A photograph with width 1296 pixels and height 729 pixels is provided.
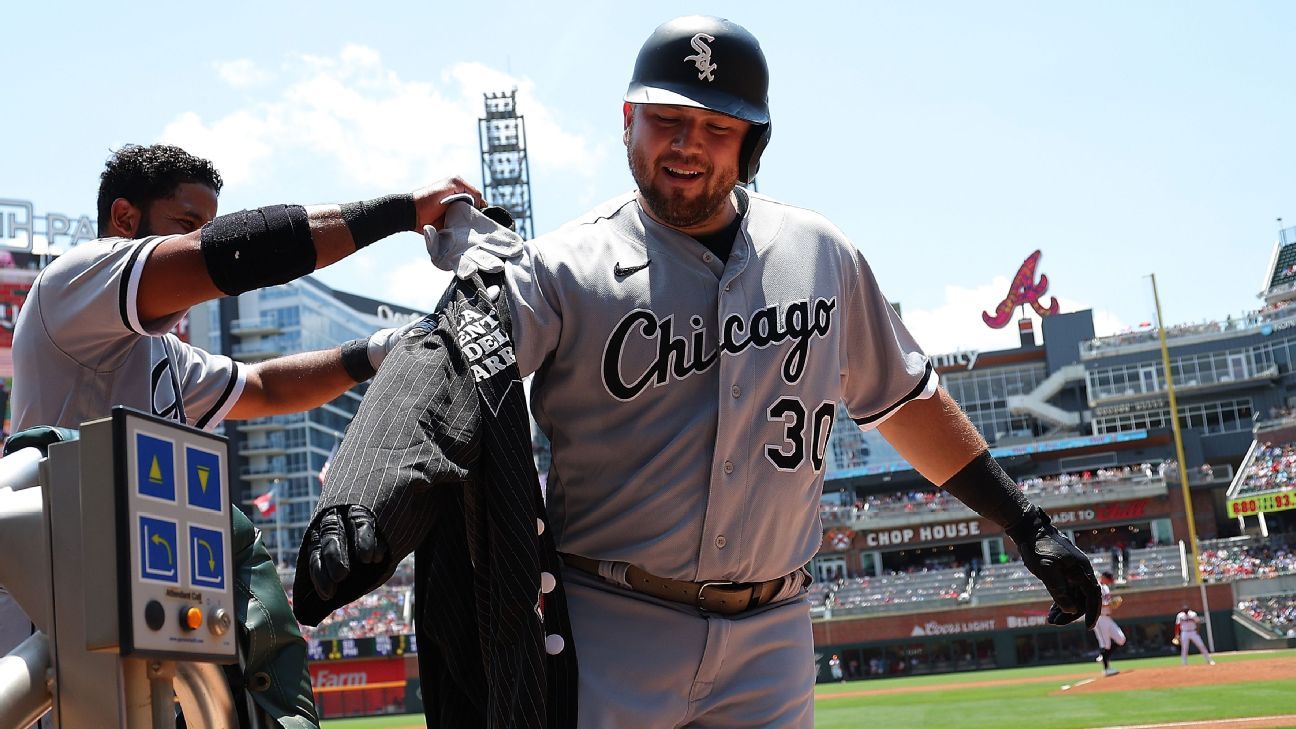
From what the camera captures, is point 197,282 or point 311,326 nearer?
point 197,282

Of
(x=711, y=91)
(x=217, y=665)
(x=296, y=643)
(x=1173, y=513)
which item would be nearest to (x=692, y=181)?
(x=711, y=91)

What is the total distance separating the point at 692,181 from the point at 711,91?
0.19 meters

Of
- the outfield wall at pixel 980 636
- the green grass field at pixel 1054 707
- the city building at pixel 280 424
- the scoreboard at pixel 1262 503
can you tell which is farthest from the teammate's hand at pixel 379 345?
the city building at pixel 280 424

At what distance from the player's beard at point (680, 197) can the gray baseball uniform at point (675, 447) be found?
0.04 m

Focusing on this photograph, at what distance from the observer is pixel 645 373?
2486mm

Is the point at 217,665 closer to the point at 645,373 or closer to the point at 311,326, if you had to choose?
the point at 645,373

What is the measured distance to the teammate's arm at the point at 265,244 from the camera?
2.50 m

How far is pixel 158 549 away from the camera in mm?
1247

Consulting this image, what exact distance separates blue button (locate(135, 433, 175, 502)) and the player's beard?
148 centimetres

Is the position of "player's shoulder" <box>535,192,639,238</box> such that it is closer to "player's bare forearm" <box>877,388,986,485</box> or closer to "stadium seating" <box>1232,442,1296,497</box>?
"player's bare forearm" <box>877,388,986,485</box>

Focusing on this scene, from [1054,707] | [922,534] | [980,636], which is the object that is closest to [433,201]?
[1054,707]

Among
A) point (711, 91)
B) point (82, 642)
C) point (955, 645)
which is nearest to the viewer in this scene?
point (82, 642)

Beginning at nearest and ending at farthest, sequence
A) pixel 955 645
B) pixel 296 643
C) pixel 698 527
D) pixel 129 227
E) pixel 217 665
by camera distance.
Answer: pixel 217 665 → pixel 296 643 → pixel 698 527 → pixel 129 227 → pixel 955 645

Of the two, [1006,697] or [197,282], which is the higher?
[197,282]
